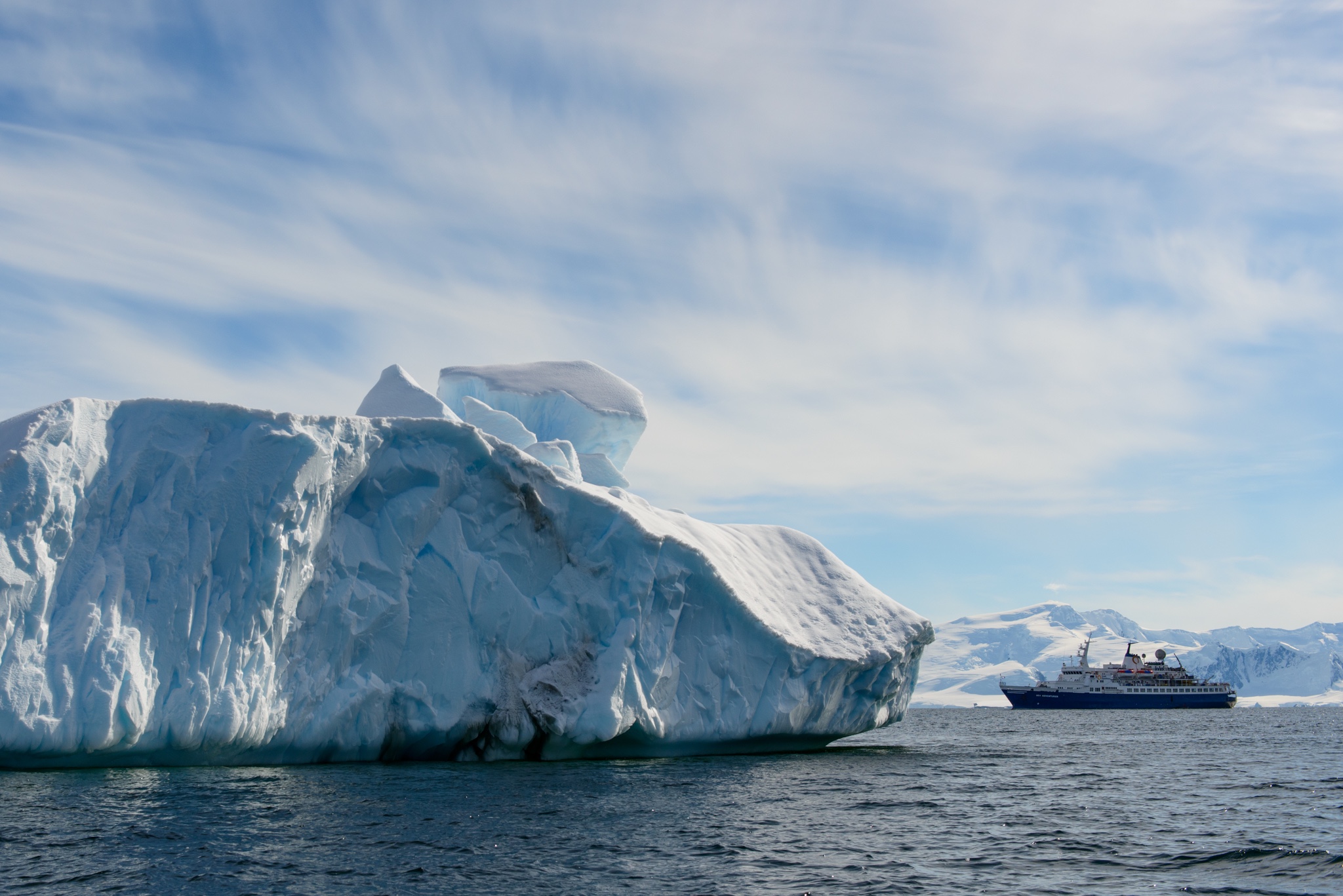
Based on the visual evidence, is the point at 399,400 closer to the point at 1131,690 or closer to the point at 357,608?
the point at 357,608

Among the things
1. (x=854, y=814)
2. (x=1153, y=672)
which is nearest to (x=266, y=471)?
(x=854, y=814)

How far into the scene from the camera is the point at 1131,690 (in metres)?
73.6

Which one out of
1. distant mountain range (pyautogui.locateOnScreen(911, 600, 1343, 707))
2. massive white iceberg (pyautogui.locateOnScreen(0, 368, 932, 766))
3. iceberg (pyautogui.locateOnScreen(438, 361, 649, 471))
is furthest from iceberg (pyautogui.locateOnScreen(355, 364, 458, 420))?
distant mountain range (pyautogui.locateOnScreen(911, 600, 1343, 707))

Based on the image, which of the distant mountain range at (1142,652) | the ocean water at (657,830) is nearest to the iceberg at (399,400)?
the ocean water at (657,830)

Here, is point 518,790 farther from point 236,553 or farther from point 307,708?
point 236,553

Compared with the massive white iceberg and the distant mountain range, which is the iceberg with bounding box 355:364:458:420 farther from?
the distant mountain range

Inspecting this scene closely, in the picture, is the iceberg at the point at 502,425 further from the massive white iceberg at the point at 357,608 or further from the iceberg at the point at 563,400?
the massive white iceberg at the point at 357,608

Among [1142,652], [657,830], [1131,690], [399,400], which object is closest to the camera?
[657,830]

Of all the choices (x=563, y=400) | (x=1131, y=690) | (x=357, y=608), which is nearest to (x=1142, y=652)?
(x=1131, y=690)

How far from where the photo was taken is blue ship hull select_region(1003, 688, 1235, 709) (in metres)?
73.5

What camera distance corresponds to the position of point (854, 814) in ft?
48.0

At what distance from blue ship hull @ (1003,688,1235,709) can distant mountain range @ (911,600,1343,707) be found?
45.3 meters

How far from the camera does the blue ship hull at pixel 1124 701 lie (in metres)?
73.5

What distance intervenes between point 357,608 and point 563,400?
1111 centimetres
